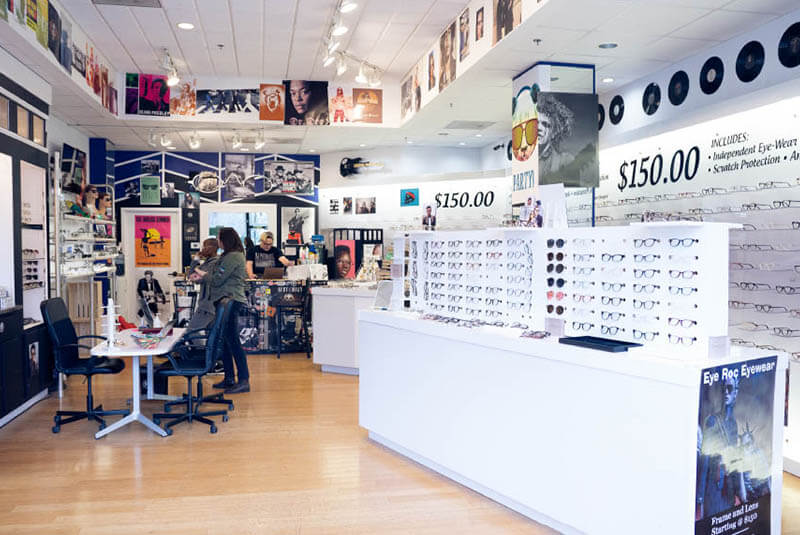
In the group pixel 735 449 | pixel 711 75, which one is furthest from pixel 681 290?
pixel 711 75

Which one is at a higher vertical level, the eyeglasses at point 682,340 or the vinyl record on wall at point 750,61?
the vinyl record on wall at point 750,61

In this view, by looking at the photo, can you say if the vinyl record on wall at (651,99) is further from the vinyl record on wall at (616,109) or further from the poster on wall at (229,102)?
the poster on wall at (229,102)

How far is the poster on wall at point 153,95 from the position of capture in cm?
842

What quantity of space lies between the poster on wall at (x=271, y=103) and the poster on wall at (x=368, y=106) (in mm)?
986

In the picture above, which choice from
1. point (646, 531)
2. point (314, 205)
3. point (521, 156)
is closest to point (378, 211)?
point (314, 205)

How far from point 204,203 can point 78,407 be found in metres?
6.19

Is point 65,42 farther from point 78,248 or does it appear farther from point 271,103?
point 271,103

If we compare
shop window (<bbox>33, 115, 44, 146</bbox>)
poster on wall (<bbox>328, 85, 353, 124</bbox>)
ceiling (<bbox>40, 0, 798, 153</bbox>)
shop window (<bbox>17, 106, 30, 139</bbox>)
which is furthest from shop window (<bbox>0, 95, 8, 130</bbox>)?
poster on wall (<bbox>328, 85, 353, 124</bbox>)

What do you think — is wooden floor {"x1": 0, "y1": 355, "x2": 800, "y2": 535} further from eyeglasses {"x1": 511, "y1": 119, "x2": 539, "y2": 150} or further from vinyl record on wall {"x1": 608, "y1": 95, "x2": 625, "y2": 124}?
vinyl record on wall {"x1": 608, "y1": 95, "x2": 625, "y2": 124}

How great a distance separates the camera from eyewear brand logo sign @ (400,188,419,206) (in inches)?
416

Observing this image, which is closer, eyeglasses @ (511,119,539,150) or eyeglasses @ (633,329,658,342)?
eyeglasses @ (633,329,658,342)

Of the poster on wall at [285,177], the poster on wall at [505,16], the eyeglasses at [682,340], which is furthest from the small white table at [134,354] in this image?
the poster on wall at [285,177]

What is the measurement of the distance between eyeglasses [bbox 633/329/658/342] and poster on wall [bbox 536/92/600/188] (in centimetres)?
294

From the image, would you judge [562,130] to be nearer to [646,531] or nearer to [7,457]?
[646,531]
